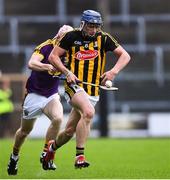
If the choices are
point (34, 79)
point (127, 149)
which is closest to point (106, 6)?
point (127, 149)

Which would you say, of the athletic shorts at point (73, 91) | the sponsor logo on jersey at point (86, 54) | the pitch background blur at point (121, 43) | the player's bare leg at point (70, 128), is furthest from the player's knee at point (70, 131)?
the pitch background blur at point (121, 43)

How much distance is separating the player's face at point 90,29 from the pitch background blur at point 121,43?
15.8m

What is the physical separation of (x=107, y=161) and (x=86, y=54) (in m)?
4.26

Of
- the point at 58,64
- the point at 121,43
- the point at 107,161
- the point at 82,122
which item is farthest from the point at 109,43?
the point at 121,43

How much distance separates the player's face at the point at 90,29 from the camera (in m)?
13.8

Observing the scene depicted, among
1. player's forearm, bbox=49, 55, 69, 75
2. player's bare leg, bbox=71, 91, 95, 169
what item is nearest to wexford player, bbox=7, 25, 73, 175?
player's forearm, bbox=49, 55, 69, 75

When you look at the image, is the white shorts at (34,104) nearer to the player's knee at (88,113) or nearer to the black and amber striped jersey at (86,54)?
the black and amber striped jersey at (86,54)

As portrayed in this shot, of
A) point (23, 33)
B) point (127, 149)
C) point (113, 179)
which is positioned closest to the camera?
point (113, 179)

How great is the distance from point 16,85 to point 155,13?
5.20 m

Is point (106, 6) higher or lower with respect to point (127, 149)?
higher

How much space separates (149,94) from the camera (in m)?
31.5

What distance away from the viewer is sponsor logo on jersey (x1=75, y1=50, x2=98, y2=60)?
552 inches

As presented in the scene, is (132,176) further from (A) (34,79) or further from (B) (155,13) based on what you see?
(B) (155,13)

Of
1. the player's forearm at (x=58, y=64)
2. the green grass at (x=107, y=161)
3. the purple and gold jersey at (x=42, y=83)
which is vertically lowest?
the green grass at (x=107, y=161)
